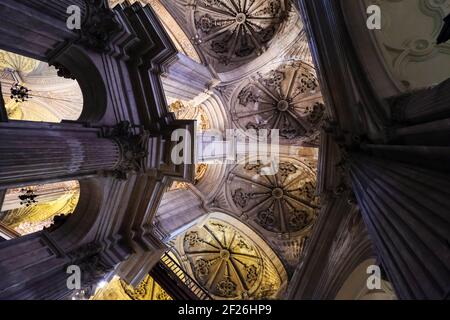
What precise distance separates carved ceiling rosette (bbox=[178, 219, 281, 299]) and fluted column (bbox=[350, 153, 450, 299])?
13464mm

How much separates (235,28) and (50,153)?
12.8 metres

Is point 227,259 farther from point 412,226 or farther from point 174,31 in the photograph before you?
point 412,226

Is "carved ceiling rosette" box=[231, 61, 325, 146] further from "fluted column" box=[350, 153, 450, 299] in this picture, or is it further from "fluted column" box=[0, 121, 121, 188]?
"fluted column" box=[350, 153, 450, 299]

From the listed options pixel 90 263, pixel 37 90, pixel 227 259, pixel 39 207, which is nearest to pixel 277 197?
pixel 227 259

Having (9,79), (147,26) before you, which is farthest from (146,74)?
(9,79)

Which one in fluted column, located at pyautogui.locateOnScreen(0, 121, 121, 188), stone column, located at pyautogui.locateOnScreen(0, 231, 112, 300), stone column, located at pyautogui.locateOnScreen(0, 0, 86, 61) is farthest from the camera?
stone column, located at pyautogui.locateOnScreen(0, 0, 86, 61)

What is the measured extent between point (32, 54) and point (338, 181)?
6896mm

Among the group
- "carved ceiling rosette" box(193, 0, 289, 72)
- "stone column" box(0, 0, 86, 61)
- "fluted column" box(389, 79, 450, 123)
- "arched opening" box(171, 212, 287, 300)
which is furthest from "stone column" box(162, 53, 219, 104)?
"arched opening" box(171, 212, 287, 300)

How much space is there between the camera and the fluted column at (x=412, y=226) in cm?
245

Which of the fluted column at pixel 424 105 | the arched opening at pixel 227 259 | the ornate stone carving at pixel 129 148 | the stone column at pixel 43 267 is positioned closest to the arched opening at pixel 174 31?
the ornate stone carving at pixel 129 148

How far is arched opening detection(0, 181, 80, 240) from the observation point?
12.2 metres

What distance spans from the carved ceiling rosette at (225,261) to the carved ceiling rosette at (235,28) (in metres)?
8.39

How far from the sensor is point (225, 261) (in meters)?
17.9

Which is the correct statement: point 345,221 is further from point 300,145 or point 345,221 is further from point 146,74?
point 300,145
